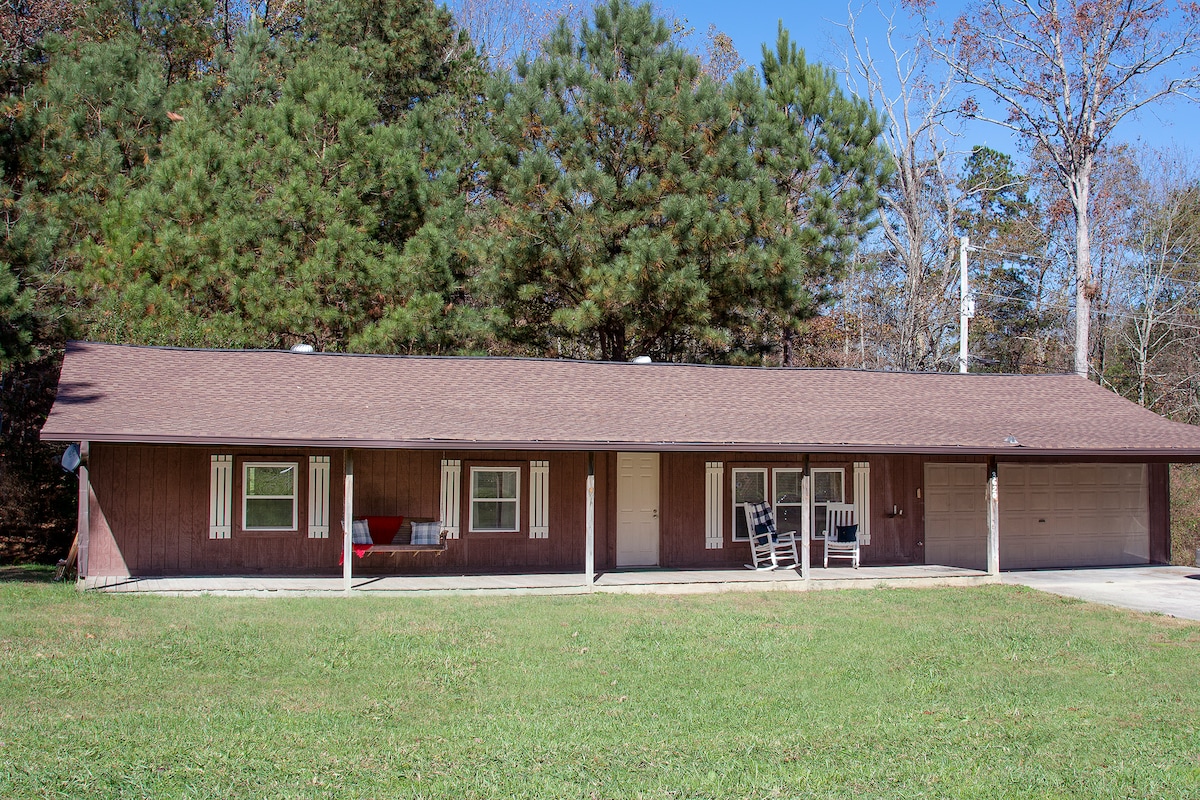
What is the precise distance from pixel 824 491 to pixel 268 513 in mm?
7927

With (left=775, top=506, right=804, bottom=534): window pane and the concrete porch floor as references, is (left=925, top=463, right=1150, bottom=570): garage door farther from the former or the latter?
(left=775, top=506, right=804, bottom=534): window pane

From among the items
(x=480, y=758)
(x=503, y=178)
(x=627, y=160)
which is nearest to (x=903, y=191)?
(x=627, y=160)

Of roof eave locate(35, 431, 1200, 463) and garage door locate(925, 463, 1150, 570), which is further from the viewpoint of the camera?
garage door locate(925, 463, 1150, 570)

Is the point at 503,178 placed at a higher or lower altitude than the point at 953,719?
higher

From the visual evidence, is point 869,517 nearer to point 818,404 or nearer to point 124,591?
point 818,404

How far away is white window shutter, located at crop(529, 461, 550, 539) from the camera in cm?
1502

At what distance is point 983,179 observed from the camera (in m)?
33.7

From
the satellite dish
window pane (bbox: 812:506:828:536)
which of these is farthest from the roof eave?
the satellite dish

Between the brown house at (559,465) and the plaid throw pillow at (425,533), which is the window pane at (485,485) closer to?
the brown house at (559,465)

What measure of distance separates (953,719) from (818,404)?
9321 mm

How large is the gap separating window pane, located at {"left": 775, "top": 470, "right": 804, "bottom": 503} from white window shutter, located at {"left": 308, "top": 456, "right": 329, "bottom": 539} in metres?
6.42

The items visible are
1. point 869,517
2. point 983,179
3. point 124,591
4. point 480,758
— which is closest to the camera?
point 480,758

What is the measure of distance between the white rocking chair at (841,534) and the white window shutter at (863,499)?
0.53 ft

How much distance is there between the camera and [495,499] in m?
14.9
